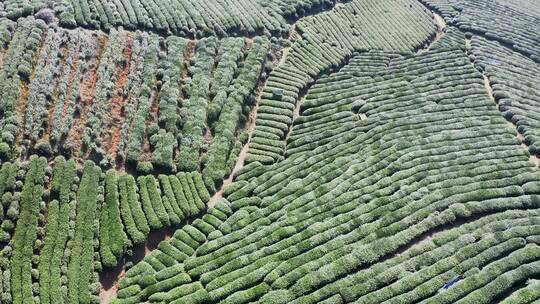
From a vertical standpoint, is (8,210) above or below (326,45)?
below

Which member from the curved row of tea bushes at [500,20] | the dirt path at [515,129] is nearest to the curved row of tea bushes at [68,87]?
the dirt path at [515,129]

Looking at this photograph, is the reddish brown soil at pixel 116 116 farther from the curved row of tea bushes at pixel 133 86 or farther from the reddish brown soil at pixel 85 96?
the reddish brown soil at pixel 85 96

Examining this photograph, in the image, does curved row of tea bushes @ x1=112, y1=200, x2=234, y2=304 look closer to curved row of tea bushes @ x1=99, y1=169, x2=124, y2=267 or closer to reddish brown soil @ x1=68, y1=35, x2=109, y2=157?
curved row of tea bushes @ x1=99, y1=169, x2=124, y2=267

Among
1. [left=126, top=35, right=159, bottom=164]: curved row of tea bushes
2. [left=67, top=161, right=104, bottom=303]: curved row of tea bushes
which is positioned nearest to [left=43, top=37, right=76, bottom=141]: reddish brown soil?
[left=67, top=161, right=104, bottom=303]: curved row of tea bushes

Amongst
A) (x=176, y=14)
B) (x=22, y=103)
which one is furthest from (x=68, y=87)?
(x=176, y=14)

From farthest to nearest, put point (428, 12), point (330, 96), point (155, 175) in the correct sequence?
point (428, 12) → point (330, 96) → point (155, 175)

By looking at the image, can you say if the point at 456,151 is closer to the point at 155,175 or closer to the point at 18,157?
the point at 155,175

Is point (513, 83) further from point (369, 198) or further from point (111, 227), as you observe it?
point (111, 227)

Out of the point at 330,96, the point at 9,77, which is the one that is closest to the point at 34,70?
the point at 9,77
